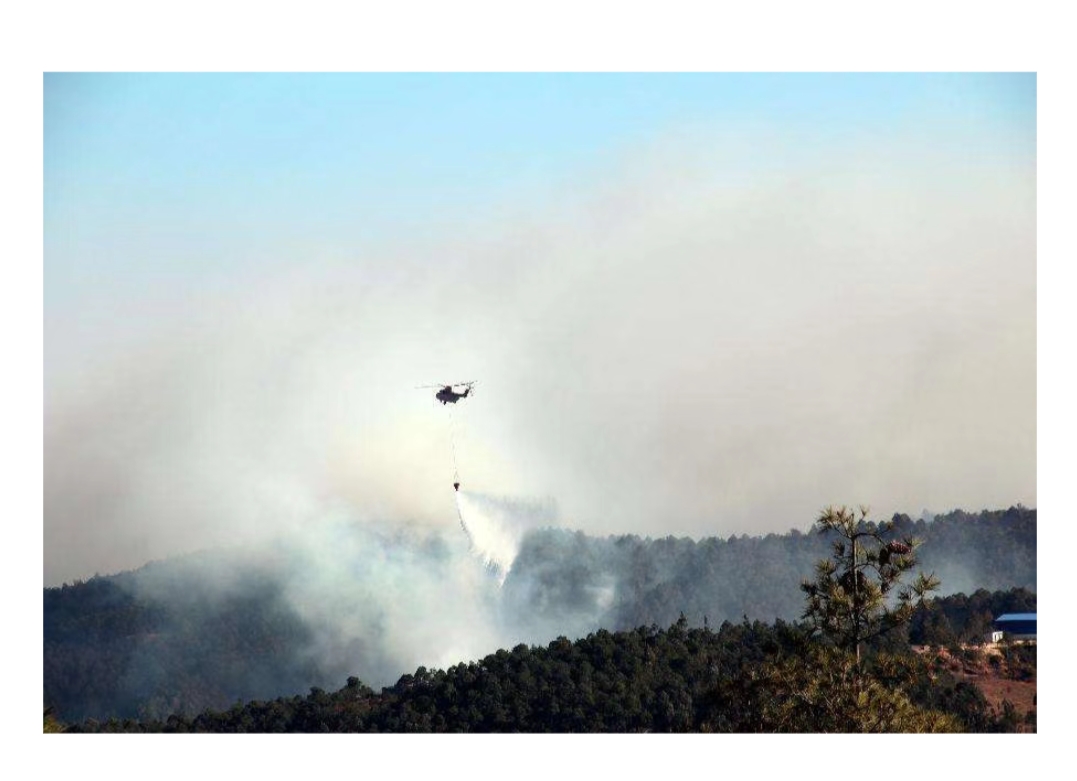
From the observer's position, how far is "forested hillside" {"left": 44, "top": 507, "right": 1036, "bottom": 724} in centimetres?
4619

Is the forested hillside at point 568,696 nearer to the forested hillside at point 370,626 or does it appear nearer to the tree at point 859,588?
the tree at point 859,588

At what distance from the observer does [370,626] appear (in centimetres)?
4797

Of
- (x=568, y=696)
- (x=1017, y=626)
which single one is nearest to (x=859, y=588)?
A: (x=568, y=696)

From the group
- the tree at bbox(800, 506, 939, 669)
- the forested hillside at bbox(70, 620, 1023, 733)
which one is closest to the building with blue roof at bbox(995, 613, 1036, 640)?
the forested hillside at bbox(70, 620, 1023, 733)

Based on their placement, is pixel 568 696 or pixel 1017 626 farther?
pixel 1017 626

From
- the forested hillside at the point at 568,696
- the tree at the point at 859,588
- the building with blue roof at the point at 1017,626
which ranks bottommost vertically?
the forested hillside at the point at 568,696

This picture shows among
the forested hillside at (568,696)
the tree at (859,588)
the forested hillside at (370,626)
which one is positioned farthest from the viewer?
the forested hillside at (370,626)

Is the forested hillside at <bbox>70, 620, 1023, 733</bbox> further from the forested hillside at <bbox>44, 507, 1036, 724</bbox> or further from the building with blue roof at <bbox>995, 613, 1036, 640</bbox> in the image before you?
the forested hillside at <bbox>44, 507, 1036, 724</bbox>

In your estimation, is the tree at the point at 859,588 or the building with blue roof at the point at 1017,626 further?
the building with blue roof at the point at 1017,626

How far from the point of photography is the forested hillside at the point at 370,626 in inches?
1818

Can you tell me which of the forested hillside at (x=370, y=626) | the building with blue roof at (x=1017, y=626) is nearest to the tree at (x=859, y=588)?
the building with blue roof at (x=1017, y=626)

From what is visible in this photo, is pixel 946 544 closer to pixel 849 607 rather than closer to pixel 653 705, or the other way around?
pixel 653 705

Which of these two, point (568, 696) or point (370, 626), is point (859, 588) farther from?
point (370, 626)
